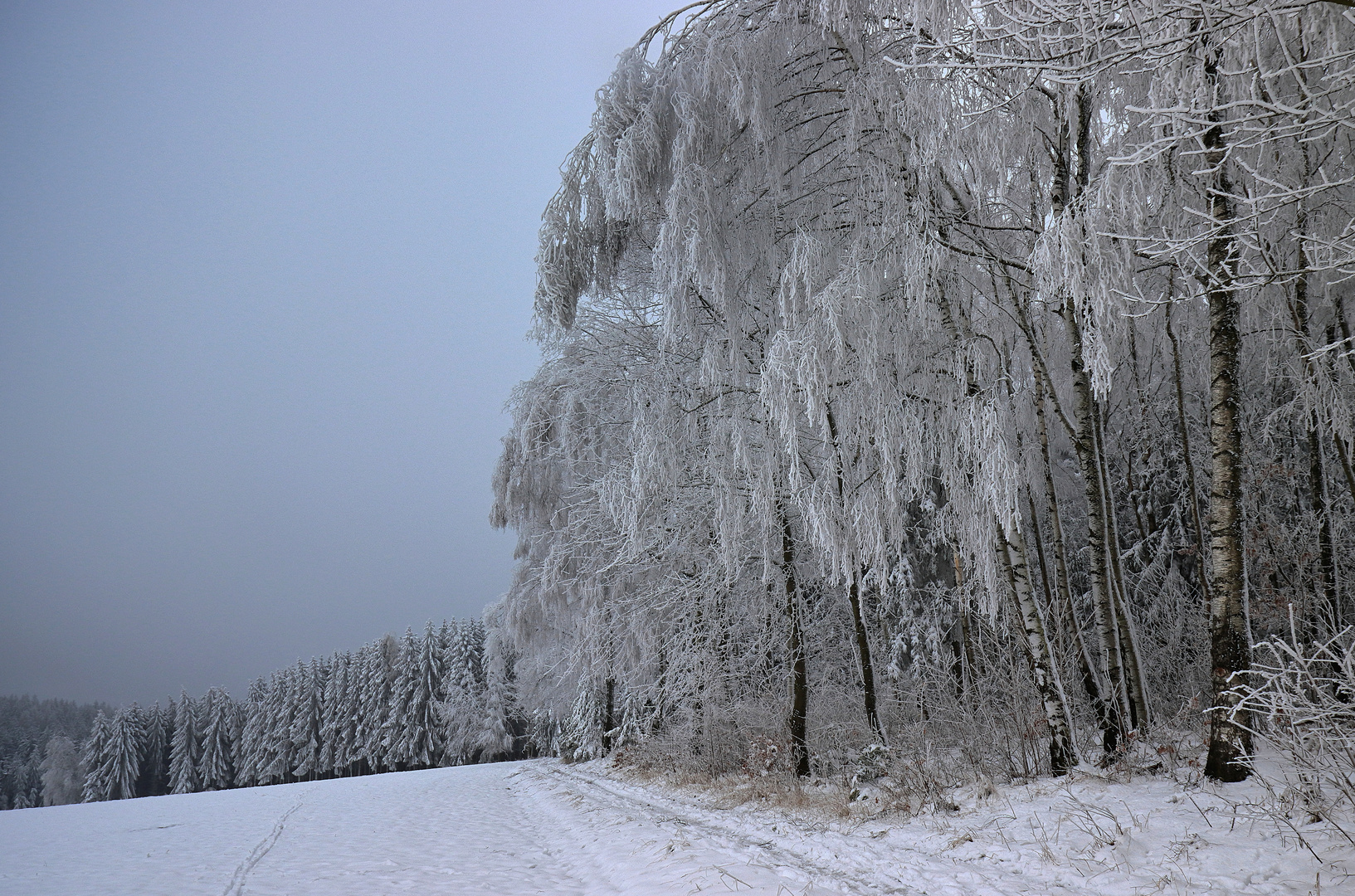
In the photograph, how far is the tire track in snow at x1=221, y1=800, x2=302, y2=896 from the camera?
5793 mm

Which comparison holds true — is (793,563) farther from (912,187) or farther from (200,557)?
(200,557)

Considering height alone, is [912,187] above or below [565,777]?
above

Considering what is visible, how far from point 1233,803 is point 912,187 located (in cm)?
449

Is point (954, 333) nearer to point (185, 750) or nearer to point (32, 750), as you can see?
point (185, 750)

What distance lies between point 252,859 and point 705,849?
18.5 ft

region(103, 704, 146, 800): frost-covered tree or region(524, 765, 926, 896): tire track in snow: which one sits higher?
region(524, 765, 926, 896): tire track in snow

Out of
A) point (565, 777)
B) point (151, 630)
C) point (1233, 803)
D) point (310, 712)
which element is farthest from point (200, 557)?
point (1233, 803)

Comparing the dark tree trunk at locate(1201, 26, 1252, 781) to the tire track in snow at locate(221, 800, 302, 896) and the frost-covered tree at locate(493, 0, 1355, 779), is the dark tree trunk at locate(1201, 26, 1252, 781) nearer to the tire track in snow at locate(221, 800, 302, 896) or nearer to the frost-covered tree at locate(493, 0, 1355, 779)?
the frost-covered tree at locate(493, 0, 1355, 779)

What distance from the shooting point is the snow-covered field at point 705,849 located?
3049 mm

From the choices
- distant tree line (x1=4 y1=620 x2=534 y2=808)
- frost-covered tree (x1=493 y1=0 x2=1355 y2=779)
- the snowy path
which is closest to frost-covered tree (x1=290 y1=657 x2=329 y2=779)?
distant tree line (x1=4 y1=620 x2=534 y2=808)

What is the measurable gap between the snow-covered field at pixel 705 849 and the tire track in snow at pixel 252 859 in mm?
32

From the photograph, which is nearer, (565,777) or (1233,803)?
(1233,803)

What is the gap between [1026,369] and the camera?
25.4 ft

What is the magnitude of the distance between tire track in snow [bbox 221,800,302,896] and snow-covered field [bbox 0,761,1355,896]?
0.03m
